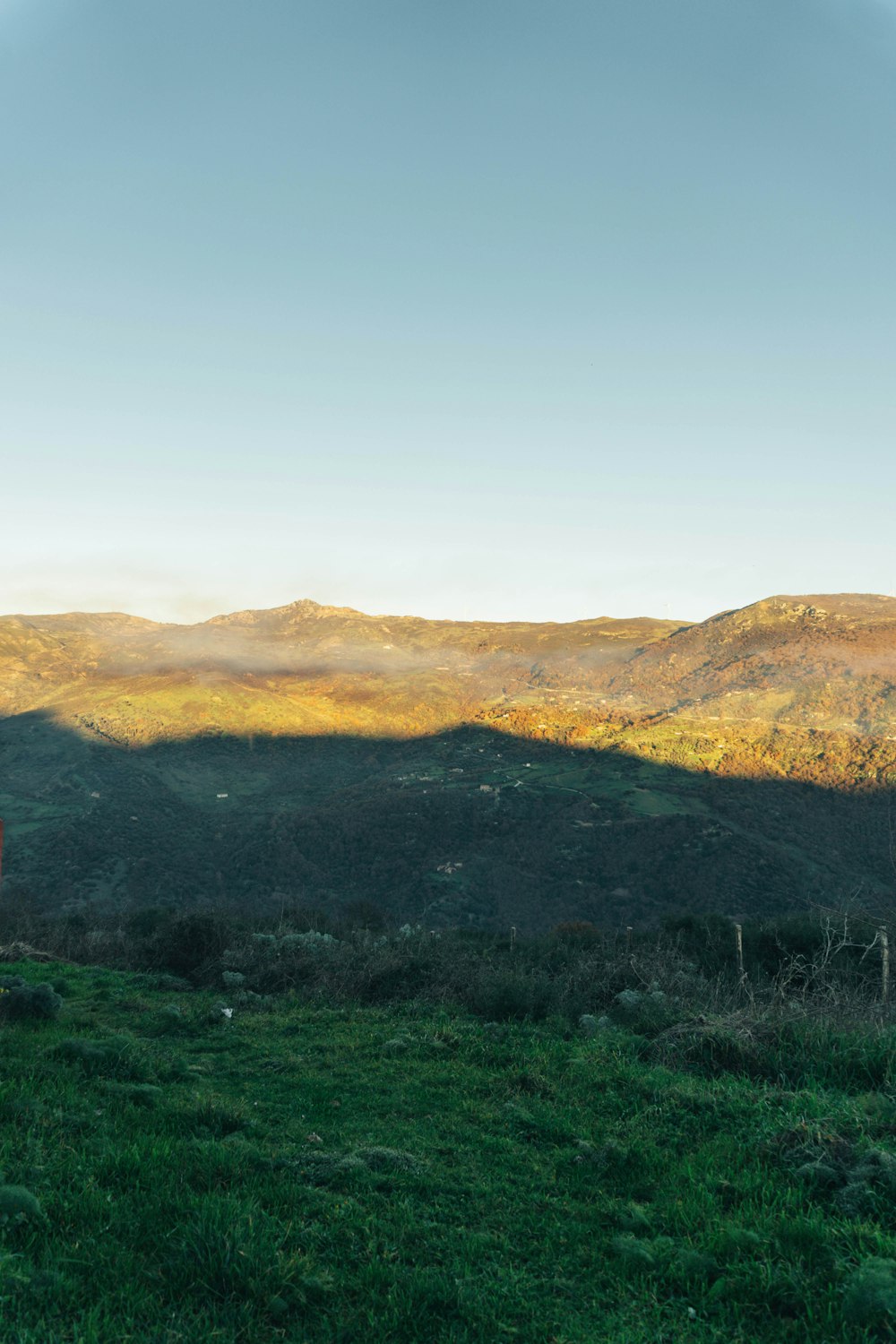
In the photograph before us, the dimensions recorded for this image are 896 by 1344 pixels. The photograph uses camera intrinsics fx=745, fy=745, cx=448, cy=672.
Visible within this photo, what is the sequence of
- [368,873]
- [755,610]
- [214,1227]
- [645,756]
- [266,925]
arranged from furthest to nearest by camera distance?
1. [755,610]
2. [645,756]
3. [368,873]
4. [266,925]
5. [214,1227]

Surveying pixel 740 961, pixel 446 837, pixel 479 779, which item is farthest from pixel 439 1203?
pixel 479 779

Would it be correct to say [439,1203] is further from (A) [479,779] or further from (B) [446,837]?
(A) [479,779]

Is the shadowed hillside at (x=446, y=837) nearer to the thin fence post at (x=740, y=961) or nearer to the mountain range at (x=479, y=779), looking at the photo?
the mountain range at (x=479, y=779)

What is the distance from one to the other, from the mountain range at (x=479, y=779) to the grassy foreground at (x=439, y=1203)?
3807 cm

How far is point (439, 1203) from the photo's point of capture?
6906 millimetres

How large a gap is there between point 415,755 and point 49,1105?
344 ft

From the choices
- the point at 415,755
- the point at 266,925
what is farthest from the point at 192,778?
the point at 266,925

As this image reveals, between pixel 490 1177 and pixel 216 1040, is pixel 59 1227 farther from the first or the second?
pixel 216 1040

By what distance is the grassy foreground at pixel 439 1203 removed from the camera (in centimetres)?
505

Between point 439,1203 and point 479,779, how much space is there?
293 feet

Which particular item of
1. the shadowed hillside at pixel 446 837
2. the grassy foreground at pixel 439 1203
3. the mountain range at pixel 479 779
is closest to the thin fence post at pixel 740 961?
the grassy foreground at pixel 439 1203

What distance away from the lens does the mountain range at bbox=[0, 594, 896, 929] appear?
7062 cm

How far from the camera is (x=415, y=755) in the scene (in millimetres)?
112750

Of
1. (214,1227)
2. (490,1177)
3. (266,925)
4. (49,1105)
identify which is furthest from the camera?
(266,925)
